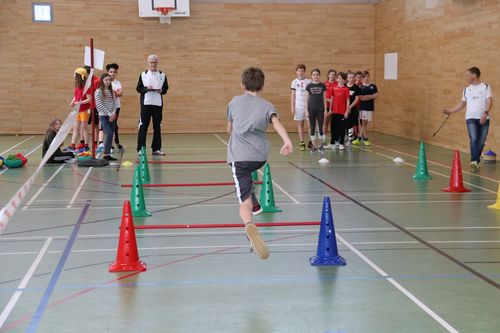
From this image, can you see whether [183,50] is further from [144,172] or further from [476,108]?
[476,108]

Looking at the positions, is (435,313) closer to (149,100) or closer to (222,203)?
(222,203)

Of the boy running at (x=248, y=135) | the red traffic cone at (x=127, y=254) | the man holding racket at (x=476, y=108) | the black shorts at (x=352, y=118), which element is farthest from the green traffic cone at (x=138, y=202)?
the black shorts at (x=352, y=118)

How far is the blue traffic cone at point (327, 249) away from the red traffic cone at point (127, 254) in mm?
1703

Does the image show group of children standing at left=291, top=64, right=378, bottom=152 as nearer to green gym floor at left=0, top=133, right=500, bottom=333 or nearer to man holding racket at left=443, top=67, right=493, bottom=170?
man holding racket at left=443, top=67, right=493, bottom=170

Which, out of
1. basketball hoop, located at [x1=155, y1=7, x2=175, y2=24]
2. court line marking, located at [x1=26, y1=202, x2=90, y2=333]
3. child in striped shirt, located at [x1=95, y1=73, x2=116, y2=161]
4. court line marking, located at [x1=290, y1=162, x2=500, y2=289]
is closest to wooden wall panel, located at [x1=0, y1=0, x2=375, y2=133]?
basketball hoop, located at [x1=155, y1=7, x2=175, y2=24]

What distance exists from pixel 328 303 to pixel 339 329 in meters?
0.66

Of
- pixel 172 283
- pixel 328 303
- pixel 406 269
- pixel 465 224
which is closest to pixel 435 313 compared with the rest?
pixel 328 303

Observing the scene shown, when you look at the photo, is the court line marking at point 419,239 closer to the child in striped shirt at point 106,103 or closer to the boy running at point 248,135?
the boy running at point 248,135

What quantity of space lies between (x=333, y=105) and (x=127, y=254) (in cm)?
1297

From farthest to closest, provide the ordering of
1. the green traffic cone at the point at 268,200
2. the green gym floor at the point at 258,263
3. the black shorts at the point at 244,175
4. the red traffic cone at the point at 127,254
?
the green traffic cone at the point at 268,200, the black shorts at the point at 244,175, the red traffic cone at the point at 127,254, the green gym floor at the point at 258,263

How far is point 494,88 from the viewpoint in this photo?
17344 mm

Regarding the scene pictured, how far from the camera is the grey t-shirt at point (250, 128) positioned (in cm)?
746

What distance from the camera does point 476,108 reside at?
1526 cm

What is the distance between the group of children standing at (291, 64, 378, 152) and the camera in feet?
61.4
